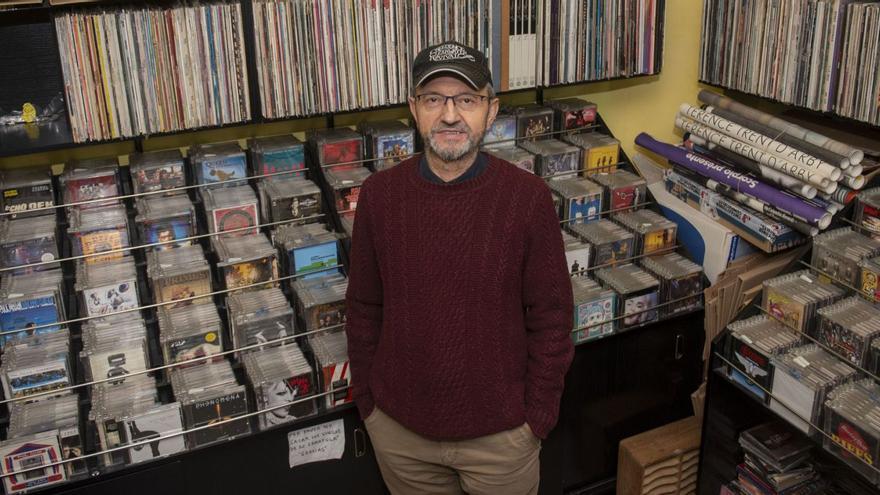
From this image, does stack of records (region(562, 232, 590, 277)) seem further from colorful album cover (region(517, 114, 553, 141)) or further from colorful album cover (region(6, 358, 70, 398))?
colorful album cover (region(6, 358, 70, 398))

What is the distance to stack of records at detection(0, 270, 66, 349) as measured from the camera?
7.86ft

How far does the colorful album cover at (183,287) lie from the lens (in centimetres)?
253

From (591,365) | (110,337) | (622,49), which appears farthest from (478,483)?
(622,49)

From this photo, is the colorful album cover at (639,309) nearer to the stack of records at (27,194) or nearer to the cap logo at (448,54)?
the cap logo at (448,54)

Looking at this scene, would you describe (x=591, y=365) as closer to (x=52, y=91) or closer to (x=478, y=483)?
(x=478, y=483)

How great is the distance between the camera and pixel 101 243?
260 centimetres

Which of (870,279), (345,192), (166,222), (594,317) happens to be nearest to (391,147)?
(345,192)

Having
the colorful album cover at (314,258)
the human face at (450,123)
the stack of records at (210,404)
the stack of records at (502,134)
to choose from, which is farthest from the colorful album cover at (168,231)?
the stack of records at (502,134)

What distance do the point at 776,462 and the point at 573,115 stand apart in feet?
4.67

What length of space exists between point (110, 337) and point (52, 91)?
841 millimetres

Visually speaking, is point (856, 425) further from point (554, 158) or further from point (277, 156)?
point (277, 156)

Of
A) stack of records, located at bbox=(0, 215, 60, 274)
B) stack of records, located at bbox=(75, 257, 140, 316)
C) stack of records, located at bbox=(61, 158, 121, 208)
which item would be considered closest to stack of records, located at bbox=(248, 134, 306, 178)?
stack of records, located at bbox=(61, 158, 121, 208)

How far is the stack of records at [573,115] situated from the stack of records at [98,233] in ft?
5.27

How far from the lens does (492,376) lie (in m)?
2.13
